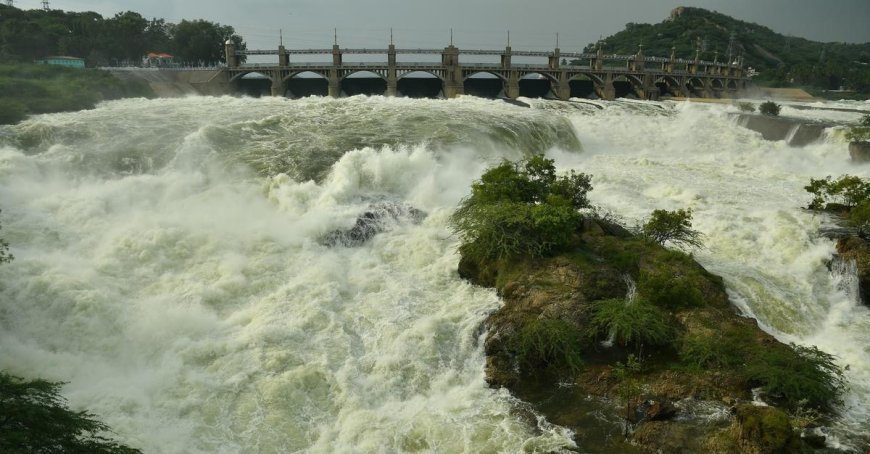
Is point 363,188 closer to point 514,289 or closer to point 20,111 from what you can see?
point 514,289

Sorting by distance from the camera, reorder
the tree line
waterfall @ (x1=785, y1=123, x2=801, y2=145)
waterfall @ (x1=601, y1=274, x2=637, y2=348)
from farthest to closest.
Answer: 1. the tree line
2. waterfall @ (x1=785, y1=123, x2=801, y2=145)
3. waterfall @ (x1=601, y1=274, x2=637, y2=348)

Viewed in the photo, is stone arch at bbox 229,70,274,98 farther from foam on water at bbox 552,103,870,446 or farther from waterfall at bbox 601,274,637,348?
waterfall at bbox 601,274,637,348

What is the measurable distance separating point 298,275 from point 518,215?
6522mm

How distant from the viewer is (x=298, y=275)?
1714 cm

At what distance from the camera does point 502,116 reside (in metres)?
36.5

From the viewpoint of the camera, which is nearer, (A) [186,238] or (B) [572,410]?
(B) [572,410]

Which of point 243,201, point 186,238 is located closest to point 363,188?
point 243,201

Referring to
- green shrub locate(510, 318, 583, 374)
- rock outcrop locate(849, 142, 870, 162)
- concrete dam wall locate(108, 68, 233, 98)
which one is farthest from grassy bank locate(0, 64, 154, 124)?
rock outcrop locate(849, 142, 870, 162)

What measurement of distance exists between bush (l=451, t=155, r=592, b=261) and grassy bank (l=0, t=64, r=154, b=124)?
1095 inches

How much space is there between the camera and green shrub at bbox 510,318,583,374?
42.1 ft

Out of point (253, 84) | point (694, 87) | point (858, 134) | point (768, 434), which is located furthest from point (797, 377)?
point (694, 87)

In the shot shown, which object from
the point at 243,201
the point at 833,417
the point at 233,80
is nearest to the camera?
the point at 833,417

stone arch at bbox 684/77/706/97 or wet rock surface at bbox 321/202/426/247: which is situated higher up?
stone arch at bbox 684/77/706/97

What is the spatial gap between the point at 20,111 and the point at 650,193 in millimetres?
33303
